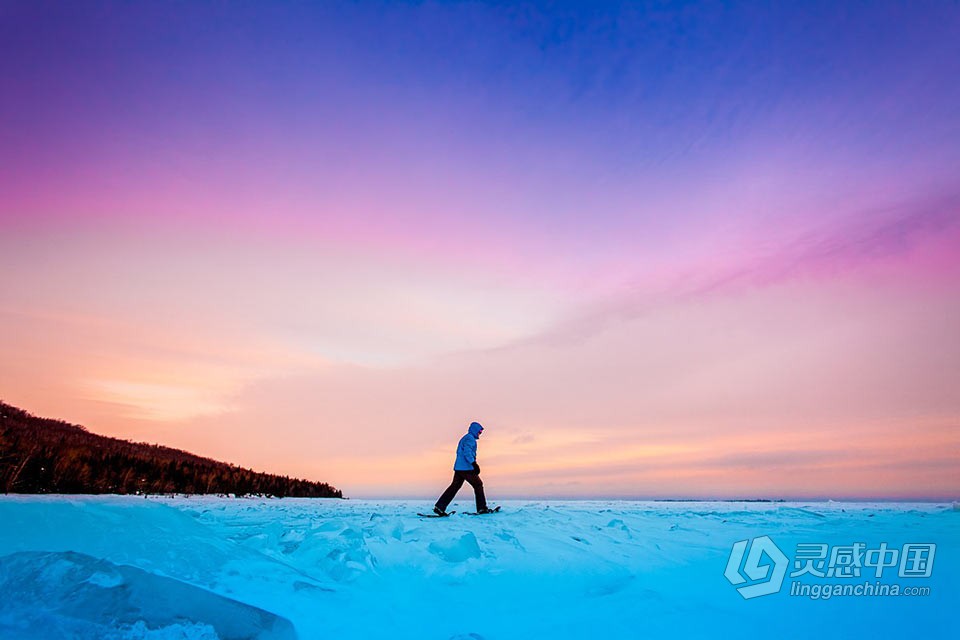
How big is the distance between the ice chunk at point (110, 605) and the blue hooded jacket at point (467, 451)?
7.04 m

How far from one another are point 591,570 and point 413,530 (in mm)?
2830

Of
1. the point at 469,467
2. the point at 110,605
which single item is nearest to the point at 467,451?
the point at 469,467

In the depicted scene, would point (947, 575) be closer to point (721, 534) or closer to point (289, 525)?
point (721, 534)

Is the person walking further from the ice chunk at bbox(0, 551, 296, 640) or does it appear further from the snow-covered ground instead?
the ice chunk at bbox(0, 551, 296, 640)

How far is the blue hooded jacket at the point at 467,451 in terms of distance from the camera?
10.6m

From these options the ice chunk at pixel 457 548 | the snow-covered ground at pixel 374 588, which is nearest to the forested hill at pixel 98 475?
Result: the snow-covered ground at pixel 374 588

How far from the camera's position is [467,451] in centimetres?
1066

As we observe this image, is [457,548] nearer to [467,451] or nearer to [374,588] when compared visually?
[374,588]

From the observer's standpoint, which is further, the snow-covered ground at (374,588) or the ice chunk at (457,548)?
the ice chunk at (457,548)

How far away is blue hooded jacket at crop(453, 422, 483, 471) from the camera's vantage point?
34.8 ft

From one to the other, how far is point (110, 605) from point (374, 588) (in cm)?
207

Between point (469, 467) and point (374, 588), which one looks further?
point (469, 467)

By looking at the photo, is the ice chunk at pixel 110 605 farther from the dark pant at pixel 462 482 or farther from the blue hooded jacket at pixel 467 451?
the blue hooded jacket at pixel 467 451

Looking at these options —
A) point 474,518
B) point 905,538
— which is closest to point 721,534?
point 905,538
